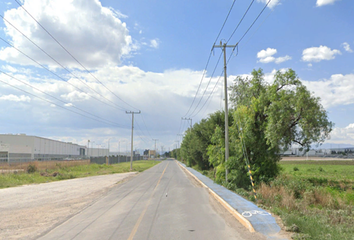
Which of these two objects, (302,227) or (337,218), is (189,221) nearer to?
(302,227)

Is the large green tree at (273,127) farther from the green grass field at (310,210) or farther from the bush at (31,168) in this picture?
the bush at (31,168)

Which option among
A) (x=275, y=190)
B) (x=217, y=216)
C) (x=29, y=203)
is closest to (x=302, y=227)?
(x=217, y=216)

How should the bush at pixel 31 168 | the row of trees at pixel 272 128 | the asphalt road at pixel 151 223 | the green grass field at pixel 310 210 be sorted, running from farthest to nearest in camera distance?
the bush at pixel 31 168
the row of trees at pixel 272 128
the asphalt road at pixel 151 223
the green grass field at pixel 310 210

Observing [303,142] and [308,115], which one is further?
[303,142]

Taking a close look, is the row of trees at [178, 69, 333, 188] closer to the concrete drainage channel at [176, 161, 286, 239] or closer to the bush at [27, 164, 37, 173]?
the concrete drainage channel at [176, 161, 286, 239]

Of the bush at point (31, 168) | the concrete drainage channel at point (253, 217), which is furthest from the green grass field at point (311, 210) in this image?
the bush at point (31, 168)

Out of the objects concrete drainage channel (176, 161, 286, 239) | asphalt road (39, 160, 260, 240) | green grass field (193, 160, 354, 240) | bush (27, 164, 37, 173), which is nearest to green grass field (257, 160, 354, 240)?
green grass field (193, 160, 354, 240)

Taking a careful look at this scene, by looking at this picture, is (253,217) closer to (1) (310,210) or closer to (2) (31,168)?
(1) (310,210)

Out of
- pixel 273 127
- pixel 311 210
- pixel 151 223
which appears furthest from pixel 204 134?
pixel 151 223

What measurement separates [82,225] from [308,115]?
1623cm

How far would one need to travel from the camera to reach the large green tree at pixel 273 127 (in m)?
20.0

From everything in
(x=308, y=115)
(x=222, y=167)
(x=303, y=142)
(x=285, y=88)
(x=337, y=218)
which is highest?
(x=285, y=88)

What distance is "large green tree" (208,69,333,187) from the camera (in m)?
20.0

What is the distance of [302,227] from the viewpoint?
836 centimetres
